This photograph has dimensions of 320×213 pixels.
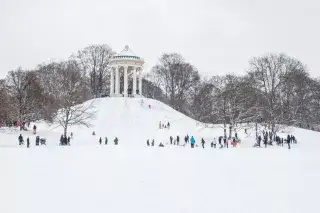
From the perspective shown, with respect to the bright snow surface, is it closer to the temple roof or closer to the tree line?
the tree line

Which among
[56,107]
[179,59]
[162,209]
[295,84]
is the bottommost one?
[162,209]

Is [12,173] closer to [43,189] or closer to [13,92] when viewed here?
[43,189]

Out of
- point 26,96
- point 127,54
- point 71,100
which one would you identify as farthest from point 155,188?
point 127,54

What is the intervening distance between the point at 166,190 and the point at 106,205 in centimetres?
237

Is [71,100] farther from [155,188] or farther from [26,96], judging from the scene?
[155,188]

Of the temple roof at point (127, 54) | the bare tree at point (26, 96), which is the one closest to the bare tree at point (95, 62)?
the temple roof at point (127, 54)

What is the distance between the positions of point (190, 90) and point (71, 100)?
3737cm

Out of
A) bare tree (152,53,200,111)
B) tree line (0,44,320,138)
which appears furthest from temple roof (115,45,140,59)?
bare tree (152,53,200,111)

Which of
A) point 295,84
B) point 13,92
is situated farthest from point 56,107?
point 295,84

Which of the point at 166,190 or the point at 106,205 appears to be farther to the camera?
the point at 166,190

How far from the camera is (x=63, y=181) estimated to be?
42.5ft

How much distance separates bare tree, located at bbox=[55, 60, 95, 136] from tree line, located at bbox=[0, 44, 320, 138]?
142 mm

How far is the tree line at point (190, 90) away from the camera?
159 ft

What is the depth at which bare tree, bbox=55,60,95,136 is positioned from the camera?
4356 cm
